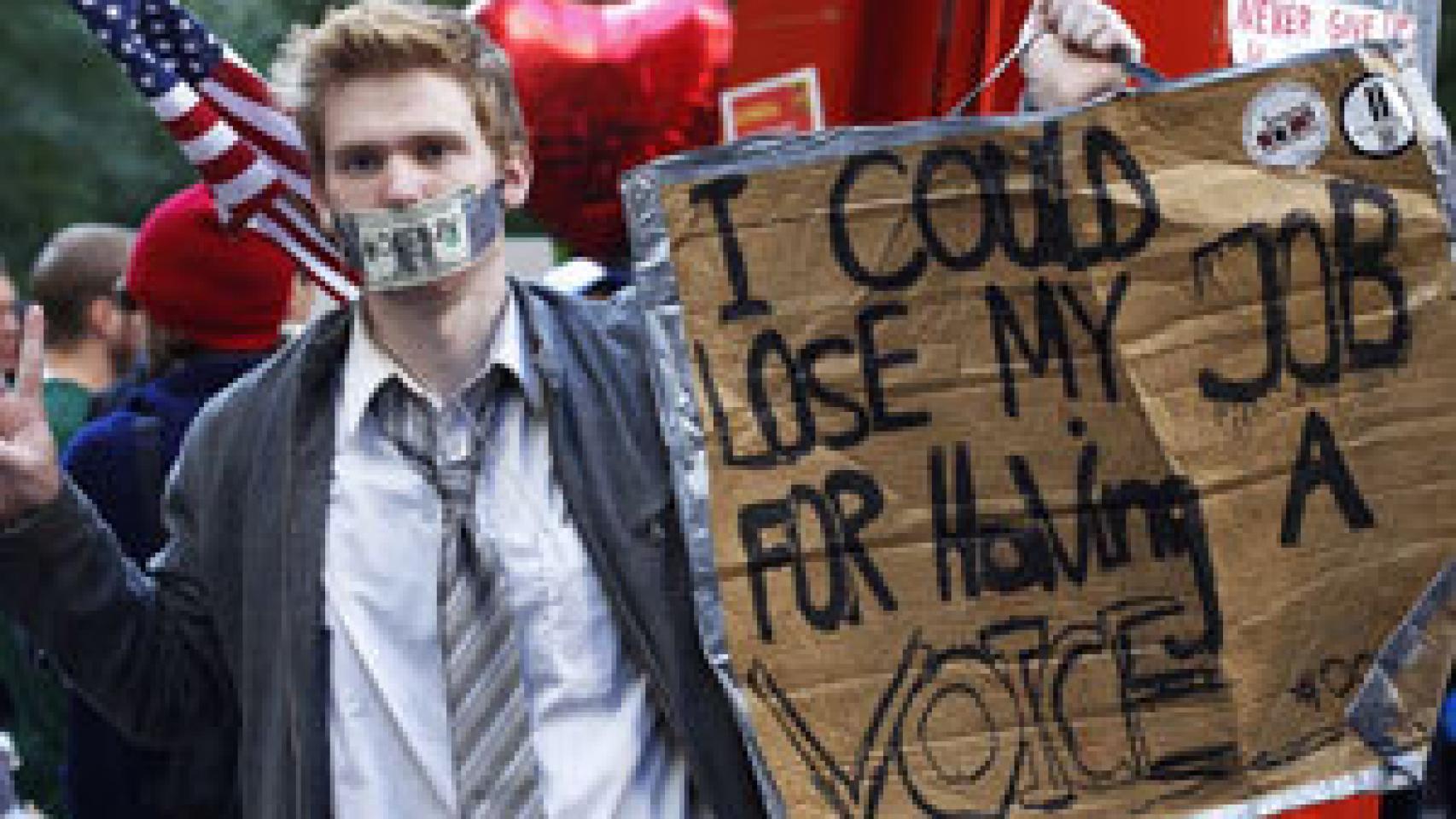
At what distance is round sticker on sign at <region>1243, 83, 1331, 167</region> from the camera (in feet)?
10.7

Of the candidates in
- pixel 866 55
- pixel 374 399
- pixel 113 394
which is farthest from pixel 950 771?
pixel 113 394

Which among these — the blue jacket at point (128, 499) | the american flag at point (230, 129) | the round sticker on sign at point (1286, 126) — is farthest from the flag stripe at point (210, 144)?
the round sticker on sign at point (1286, 126)

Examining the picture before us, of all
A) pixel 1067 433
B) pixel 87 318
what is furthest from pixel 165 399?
pixel 1067 433

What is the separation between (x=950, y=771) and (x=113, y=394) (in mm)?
2911

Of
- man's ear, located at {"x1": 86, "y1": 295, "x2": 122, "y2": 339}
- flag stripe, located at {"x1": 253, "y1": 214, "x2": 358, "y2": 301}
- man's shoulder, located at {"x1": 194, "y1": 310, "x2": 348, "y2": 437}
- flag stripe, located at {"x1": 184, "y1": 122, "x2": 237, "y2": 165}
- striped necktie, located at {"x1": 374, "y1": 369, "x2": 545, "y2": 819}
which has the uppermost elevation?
flag stripe, located at {"x1": 184, "y1": 122, "x2": 237, "y2": 165}

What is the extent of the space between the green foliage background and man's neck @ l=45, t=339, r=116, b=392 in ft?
32.9

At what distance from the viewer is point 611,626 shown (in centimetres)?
320

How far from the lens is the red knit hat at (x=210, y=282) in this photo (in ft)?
16.5

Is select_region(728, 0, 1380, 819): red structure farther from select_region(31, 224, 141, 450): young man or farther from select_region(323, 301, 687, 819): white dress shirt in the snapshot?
select_region(31, 224, 141, 450): young man

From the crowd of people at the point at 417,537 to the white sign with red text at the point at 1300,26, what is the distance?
3.31 ft

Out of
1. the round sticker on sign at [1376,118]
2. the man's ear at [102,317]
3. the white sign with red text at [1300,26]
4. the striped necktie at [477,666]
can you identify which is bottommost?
the striped necktie at [477,666]

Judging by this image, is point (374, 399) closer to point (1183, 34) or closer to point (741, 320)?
point (741, 320)

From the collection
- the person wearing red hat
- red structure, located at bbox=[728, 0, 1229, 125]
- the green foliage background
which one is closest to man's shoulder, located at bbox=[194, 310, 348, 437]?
the person wearing red hat

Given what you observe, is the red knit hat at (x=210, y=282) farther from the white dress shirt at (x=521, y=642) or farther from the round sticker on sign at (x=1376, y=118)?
the round sticker on sign at (x=1376, y=118)
